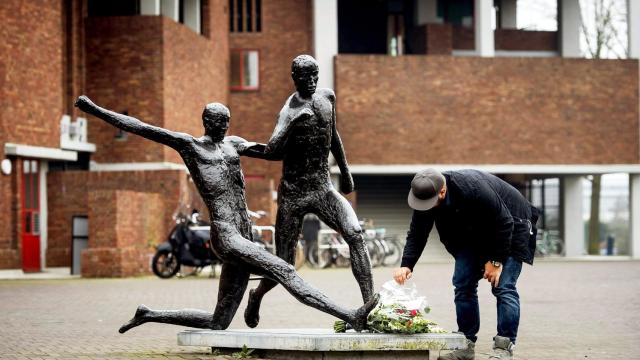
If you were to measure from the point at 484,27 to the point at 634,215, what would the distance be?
812 centimetres

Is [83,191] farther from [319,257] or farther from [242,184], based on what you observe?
[242,184]

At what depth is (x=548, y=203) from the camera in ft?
155

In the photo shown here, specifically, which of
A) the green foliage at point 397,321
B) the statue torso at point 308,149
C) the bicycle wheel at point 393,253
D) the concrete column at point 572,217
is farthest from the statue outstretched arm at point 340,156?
the concrete column at point 572,217

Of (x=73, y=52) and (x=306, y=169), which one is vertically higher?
(x=73, y=52)

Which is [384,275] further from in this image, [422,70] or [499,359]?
[499,359]

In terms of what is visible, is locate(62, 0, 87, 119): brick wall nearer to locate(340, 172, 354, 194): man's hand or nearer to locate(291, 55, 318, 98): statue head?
locate(340, 172, 354, 194): man's hand

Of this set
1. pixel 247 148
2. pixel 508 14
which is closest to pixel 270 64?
pixel 508 14

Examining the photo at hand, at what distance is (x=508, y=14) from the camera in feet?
150

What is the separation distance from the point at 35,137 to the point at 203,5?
11282 millimetres

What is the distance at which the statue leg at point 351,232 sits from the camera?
9.43 meters

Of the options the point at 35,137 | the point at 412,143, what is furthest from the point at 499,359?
the point at 412,143

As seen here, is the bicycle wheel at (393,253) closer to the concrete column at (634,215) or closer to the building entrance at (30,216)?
the building entrance at (30,216)

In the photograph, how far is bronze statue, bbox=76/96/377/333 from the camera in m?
9.36

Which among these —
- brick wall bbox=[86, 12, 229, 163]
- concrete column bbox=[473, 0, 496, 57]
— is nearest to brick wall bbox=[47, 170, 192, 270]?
brick wall bbox=[86, 12, 229, 163]
